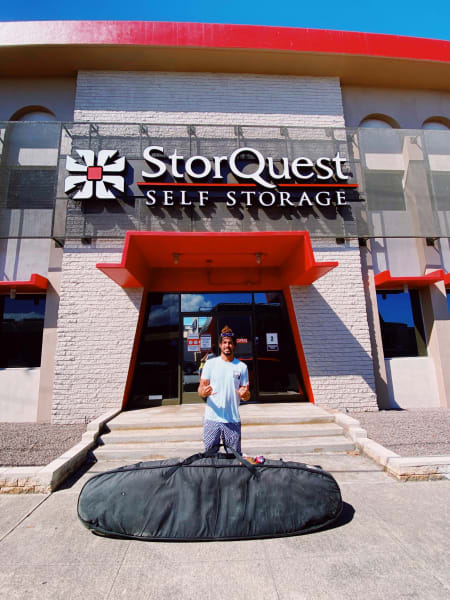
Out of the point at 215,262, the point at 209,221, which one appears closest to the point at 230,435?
the point at 215,262

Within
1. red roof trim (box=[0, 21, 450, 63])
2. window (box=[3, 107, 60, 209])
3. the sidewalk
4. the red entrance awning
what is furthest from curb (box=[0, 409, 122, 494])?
red roof trim (box=[0, 21, 450, 63])

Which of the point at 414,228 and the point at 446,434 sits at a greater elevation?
the point at 414,228

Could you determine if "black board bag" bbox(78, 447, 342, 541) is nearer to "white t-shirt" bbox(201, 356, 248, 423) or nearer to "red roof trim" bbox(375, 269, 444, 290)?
"white t-shirt" bbox(201, 356, 248, 423)

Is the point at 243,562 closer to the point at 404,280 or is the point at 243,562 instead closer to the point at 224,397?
the point at 224,397

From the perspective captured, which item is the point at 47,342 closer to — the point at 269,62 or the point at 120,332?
the point at 120,332

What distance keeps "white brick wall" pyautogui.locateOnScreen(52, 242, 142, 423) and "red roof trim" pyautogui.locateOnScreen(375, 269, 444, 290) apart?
577 centimetres

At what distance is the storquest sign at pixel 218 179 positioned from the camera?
7.23 metres

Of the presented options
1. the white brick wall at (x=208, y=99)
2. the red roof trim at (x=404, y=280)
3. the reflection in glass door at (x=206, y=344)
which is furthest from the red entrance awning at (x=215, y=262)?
the white brick wall at (x=208, y=99)

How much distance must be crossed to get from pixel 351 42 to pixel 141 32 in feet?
18.4

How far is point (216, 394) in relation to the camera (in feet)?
11.1

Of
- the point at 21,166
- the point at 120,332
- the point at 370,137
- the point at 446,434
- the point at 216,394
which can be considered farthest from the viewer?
the point at 370,137

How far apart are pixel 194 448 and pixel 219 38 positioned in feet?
32.2

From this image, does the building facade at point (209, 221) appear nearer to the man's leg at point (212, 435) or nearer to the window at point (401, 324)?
the window at point (401, 324)

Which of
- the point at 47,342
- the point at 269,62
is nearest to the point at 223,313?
the point at 47,342
